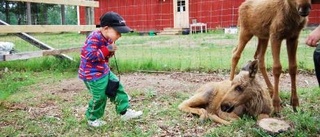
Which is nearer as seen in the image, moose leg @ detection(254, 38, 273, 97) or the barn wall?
moose leg @ detection(254, 38, 273, 97)

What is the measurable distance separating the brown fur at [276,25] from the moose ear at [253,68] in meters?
0.41

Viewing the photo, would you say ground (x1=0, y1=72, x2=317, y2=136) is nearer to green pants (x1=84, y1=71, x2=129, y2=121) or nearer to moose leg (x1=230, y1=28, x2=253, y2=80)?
green pants (x1=84, y1=71, x2=129, y2=121)

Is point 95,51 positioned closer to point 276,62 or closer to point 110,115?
point 110,115

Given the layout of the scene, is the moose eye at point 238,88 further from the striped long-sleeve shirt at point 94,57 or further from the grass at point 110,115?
the striped long-sleeve shirt at point 94,57

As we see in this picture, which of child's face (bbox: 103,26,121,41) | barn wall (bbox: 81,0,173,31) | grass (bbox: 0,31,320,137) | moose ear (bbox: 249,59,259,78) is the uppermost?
barn wall (bbox: 81,0,173,31)

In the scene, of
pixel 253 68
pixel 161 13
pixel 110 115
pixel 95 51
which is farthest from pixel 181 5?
pixel 95 51

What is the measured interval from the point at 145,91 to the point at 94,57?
228cm

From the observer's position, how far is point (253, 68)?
13.7 feet

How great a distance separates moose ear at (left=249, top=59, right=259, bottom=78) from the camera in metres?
4.13

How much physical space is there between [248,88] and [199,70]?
419 centimetres

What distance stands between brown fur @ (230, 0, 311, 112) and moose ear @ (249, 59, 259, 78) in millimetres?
406

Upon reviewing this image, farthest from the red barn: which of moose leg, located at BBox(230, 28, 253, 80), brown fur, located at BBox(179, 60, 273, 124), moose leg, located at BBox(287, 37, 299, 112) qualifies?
brown fur, located at BBox(179, 60, 273, 124)

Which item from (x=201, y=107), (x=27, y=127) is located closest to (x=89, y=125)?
(x=27, y=127)

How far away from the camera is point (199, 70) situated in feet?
27.5
